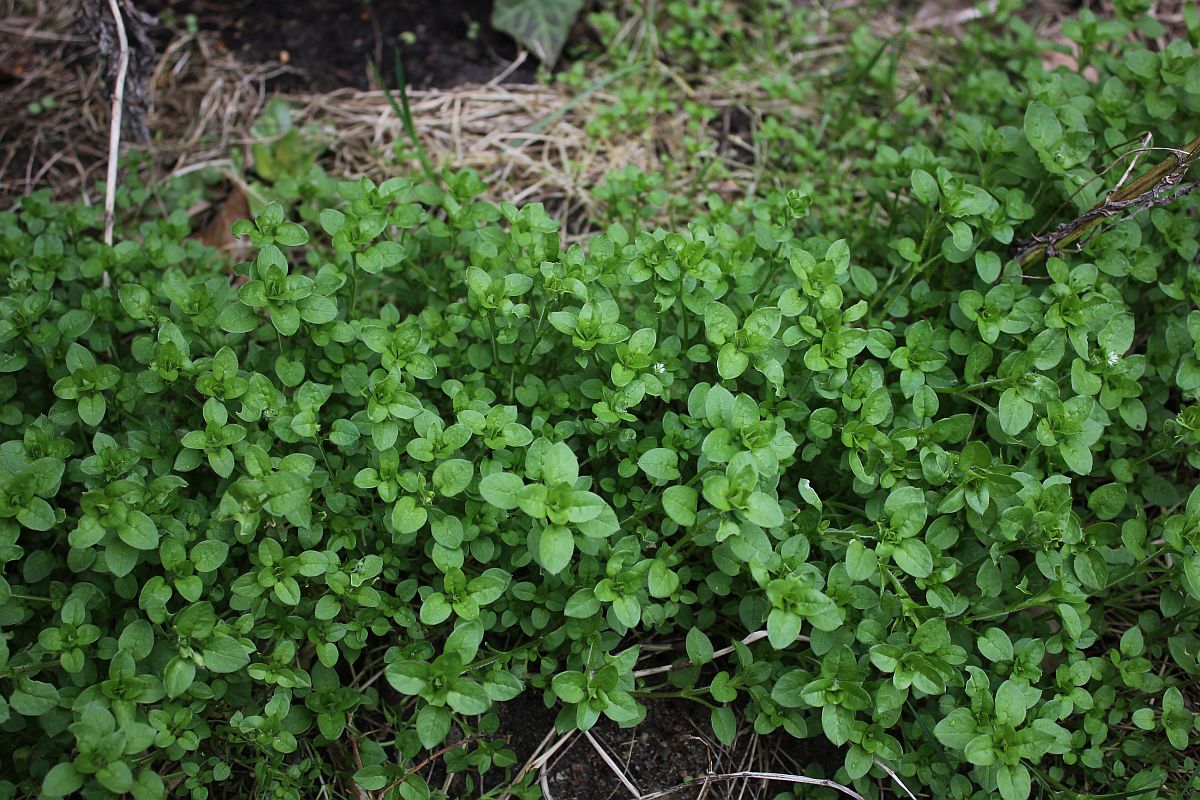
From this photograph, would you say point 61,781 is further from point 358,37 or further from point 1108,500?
point 358,37

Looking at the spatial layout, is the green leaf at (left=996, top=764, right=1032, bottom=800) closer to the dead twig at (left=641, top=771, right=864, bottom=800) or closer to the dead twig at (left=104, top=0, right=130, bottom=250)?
the dead twig at (left=641, top=771, right=864, bottom=800)

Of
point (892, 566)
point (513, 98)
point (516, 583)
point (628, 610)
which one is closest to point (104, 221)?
point (513, 98)

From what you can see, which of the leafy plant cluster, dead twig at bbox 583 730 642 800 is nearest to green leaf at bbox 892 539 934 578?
the leafy plant cluster

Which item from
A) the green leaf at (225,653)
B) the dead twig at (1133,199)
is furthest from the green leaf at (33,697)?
the dead twig at (1133,199)

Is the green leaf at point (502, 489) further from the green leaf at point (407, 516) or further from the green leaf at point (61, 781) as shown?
the green leaf at point (61, 781)

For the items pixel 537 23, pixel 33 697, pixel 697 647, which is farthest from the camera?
pixel 537 23

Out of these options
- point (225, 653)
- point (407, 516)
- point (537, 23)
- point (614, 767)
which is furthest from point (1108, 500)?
point (537, 23)
